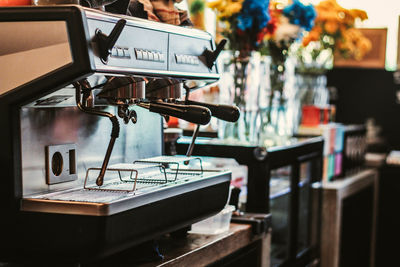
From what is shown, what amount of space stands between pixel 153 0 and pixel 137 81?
1.39ft

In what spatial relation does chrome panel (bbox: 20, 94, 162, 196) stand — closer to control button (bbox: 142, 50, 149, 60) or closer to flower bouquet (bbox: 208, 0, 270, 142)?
control button (bbox: 142, 50, 149, 60)

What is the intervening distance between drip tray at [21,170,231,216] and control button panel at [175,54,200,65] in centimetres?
26

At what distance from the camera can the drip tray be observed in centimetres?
118

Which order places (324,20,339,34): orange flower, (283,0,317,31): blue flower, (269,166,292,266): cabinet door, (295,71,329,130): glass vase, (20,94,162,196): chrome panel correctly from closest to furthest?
1. (20,94,162,196): chrome panel
2. (269,166,292,266): cabinet door
3. (283,0,317,31): blue flower
4. (295,71,329,130): glass vase
5. (324,20,339,34): orange flower

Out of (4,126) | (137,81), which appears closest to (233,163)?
(137,81)

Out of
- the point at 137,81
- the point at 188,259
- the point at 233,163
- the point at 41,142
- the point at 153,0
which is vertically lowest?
the point at 188,259

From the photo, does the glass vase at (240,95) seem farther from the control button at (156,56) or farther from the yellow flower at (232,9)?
the control button at (156,56)

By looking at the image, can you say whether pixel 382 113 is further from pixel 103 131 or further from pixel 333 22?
pixel 103 131

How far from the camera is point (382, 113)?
509 cm

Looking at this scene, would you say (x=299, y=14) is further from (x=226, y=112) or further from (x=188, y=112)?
(x=188, y=112)

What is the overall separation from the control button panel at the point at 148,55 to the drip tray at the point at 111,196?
245 millimetres

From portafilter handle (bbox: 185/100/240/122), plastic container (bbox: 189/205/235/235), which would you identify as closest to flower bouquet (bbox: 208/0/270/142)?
plastic container (bbox: 189/205/235/235)

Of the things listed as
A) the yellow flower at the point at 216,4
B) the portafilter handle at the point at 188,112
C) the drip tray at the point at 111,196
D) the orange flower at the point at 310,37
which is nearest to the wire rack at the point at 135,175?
the drip tray at the point at 111,196

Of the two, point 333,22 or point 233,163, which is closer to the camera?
point 233,163
